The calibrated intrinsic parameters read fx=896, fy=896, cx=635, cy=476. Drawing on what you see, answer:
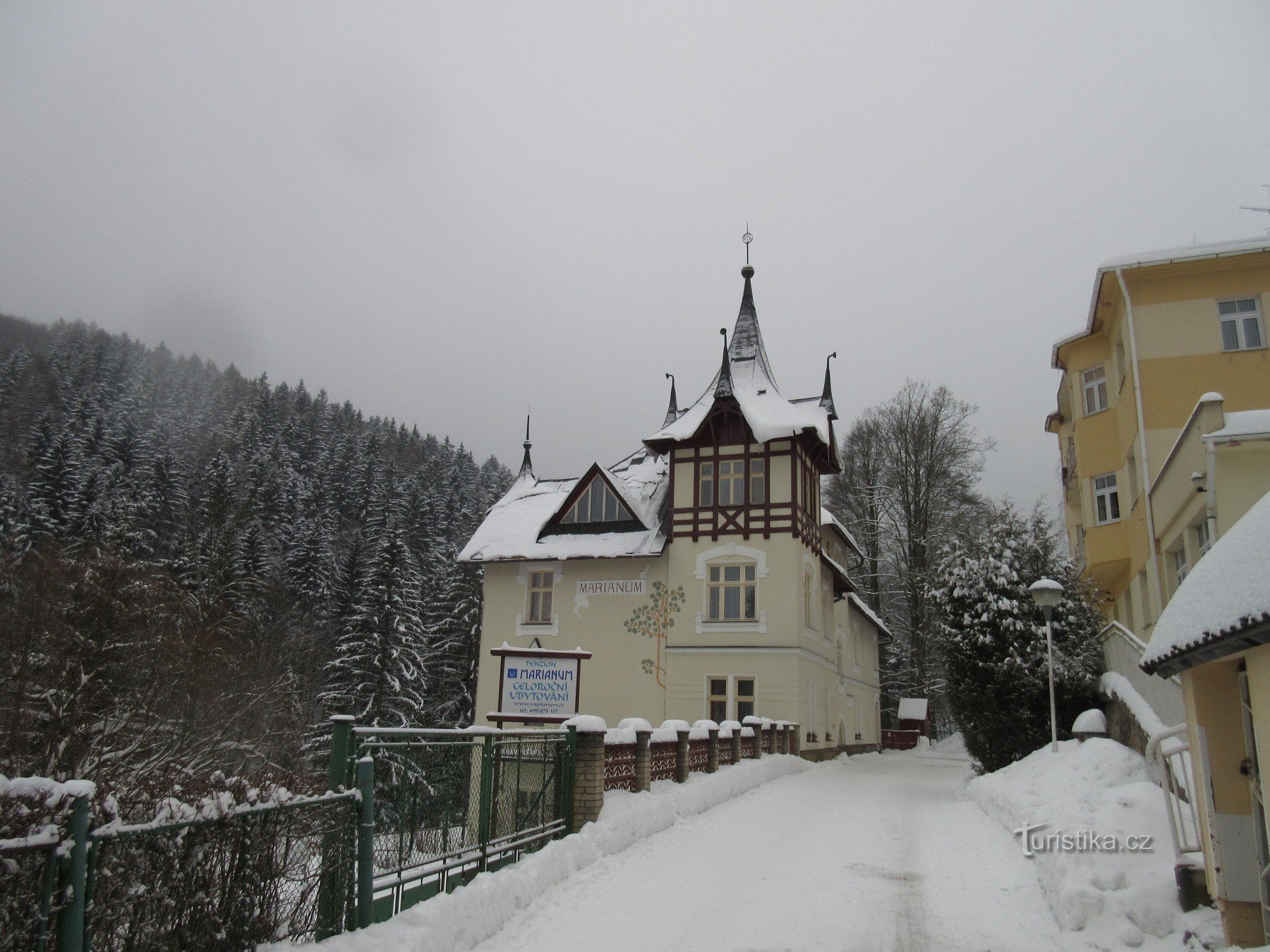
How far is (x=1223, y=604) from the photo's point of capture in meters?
5.25

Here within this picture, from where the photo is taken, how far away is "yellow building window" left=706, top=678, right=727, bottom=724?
2691 centimetres

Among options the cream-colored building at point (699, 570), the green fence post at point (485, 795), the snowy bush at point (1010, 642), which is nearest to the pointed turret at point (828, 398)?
the cream-colored building at point (699, 570)

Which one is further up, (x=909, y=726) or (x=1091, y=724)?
(x=1091, y=724)

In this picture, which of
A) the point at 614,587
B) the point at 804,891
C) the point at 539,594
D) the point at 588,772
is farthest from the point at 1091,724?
the point at 539,594

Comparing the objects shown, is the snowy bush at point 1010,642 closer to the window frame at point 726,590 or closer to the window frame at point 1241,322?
the window frame at point 1241,322

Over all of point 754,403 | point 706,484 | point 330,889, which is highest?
point 754,403

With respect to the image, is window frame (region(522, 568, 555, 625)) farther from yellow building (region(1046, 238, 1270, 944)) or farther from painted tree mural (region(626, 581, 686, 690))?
yellow building (region(1046, 238, 1270, 944))

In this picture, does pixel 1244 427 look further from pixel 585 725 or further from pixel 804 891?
pixel 585 725

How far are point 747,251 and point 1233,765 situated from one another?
94.3ft

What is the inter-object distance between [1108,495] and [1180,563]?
201 inches

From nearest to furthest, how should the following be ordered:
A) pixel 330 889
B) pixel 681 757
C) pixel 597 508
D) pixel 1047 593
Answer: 1. pixel 330 889
2. pixel 1047 593
3. pixel 681 757
4. pixel 597 508

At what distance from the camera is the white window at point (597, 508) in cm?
2972

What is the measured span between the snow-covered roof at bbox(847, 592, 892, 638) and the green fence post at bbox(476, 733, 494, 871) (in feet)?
92.2

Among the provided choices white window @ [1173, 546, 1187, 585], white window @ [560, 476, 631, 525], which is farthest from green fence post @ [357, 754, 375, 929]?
white window @ [560, 476, 631, 525]
